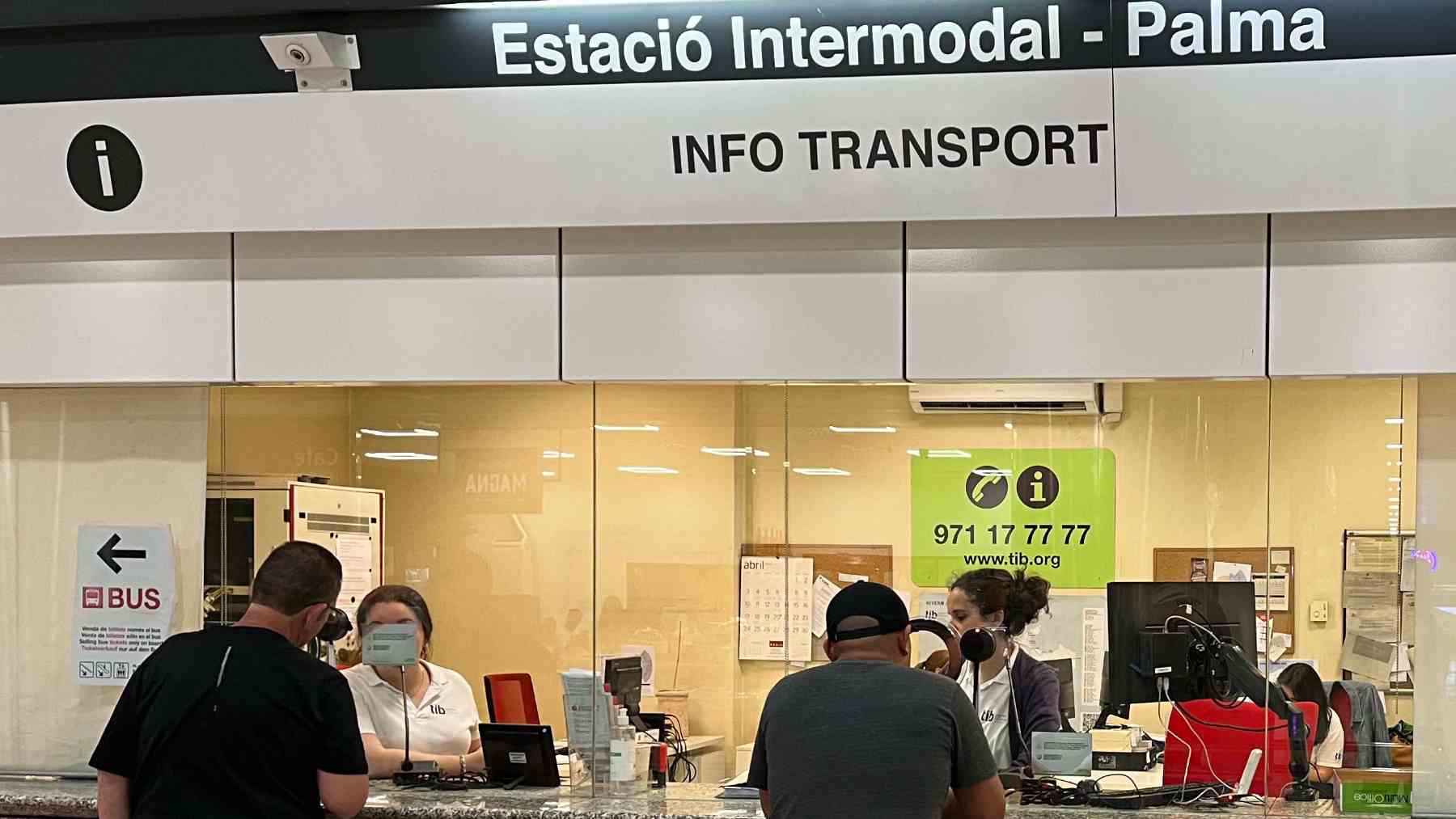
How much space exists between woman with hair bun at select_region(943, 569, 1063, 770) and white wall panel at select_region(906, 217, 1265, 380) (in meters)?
1.15

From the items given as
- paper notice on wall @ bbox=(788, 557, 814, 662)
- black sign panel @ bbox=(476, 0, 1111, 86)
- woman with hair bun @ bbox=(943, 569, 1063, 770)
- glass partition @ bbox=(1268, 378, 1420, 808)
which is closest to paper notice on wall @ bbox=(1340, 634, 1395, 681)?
glass partition @ bbox=(1268, 378, 1420, 808)

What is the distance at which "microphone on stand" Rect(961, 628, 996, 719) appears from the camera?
15.9 feet

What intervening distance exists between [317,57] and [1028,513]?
2.63 m

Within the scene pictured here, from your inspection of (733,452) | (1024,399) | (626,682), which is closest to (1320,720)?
(1024,399)

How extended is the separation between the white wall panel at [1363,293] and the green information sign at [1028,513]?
45.7 inches

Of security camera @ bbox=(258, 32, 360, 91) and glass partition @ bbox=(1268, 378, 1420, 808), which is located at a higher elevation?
security camera @ bbox=(258, 32, 360, 91)

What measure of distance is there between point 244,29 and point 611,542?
202 centimetres

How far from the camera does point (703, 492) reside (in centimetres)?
536

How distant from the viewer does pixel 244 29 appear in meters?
4.21

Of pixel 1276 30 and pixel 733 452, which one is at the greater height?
pixel 1276 30

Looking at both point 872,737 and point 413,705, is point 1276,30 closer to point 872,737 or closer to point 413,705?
point 872,737

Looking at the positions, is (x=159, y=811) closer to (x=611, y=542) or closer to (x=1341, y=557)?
(x=611, y=542)

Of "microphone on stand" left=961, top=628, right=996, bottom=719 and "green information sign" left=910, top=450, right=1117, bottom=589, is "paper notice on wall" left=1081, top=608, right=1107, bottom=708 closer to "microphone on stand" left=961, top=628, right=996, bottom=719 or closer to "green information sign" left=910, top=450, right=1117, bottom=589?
"green information sign" left=910, top=450, right=1117, bottom=589

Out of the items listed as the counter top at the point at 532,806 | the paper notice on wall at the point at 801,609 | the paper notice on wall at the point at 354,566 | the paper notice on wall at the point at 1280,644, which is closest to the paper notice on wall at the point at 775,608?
the paper notice on wall at the point at 801,609
